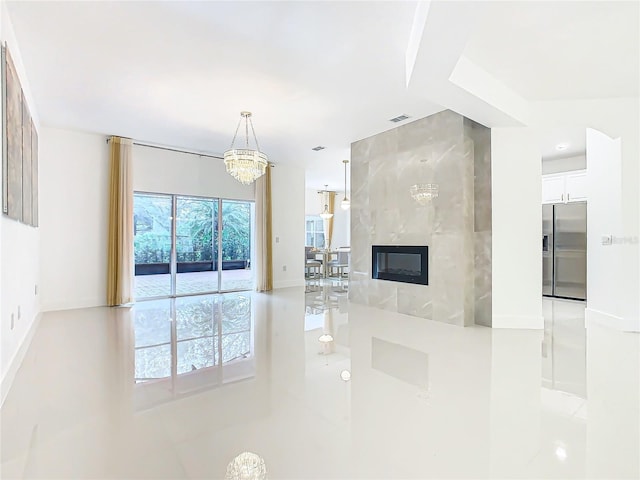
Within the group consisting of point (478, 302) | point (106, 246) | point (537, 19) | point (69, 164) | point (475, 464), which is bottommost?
point (475, 464)

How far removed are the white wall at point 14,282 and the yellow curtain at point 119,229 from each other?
144cm

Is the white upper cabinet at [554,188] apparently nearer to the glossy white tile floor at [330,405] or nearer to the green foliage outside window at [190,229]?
the glossy white tile floor at [330,405]

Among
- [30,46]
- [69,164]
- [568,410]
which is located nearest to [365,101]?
[30,46]

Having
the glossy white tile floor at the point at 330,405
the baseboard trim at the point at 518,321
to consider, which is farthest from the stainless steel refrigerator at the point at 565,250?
the baseboard trim at the point at 518,321

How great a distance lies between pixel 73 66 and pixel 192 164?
11.6 ft

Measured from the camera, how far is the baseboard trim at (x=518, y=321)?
4.48m

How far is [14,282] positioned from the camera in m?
3.39

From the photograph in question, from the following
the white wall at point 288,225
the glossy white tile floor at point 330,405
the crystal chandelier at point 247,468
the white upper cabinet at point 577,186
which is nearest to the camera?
the crystal chandelier at point 247,468

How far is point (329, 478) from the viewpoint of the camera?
64.9 inches

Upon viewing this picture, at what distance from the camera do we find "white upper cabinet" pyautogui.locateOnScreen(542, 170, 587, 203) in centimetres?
672

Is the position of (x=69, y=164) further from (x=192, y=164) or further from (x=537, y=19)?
(x=537, y=19)

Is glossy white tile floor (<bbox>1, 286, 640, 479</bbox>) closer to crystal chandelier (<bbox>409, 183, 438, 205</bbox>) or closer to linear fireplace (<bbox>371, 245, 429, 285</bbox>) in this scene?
linear fireplace (<bbox>371, 245, 429, 285</bbox>)

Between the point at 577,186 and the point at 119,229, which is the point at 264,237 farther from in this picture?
the point at 577,186

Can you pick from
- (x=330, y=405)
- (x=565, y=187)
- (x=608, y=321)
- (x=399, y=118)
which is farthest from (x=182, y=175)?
(x=565, y=187)
